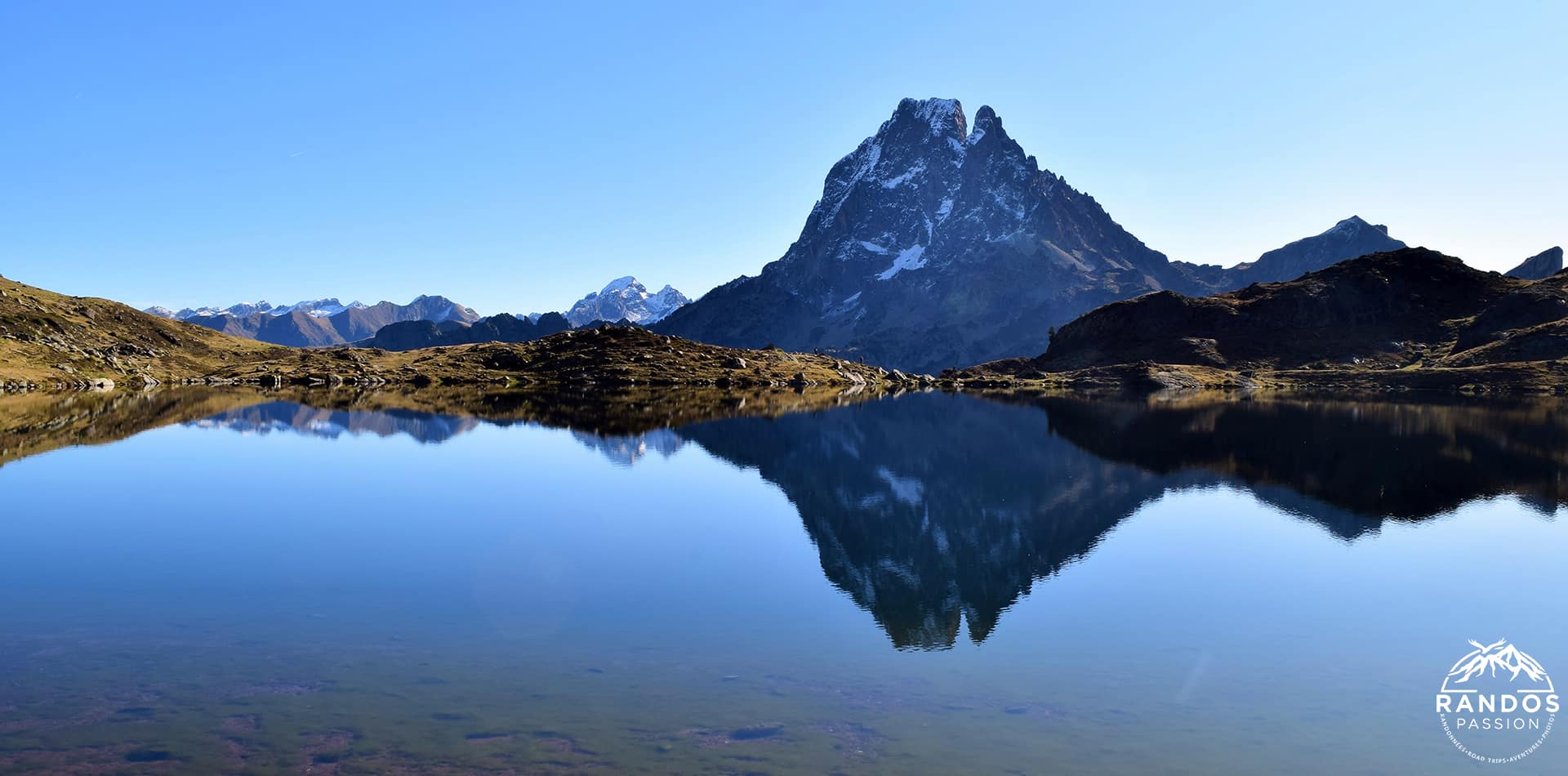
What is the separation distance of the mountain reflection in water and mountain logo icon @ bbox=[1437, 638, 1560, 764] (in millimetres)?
13009

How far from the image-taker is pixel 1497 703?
2325 centimetres

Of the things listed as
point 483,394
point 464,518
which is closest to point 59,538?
point 464,518

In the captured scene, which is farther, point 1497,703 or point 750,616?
point 750,616

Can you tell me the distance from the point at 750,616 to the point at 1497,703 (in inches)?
884

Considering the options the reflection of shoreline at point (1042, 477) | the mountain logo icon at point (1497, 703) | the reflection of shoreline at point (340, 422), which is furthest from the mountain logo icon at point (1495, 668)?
the reflection of shoreline at point (340, 422)

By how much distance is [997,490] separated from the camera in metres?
65.2

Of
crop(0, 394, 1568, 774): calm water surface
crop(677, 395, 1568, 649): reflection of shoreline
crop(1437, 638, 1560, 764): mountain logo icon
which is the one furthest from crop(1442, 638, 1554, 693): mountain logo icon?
crop(677, 395, 1568, 649): reflection of shoreline

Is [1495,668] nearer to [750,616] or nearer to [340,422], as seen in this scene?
[750,616]

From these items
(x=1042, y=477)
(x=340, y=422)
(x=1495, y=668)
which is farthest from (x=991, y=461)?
(x=340, y=422)

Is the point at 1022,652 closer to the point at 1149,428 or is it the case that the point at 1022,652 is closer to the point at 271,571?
the point at 271,571

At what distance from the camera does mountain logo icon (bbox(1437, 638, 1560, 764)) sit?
20.6 meters

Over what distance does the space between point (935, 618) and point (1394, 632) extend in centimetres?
1610

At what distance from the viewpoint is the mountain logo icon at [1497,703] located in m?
20.6

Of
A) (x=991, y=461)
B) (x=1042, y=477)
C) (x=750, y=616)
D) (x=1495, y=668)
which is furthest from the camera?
(x=991, y=461)
